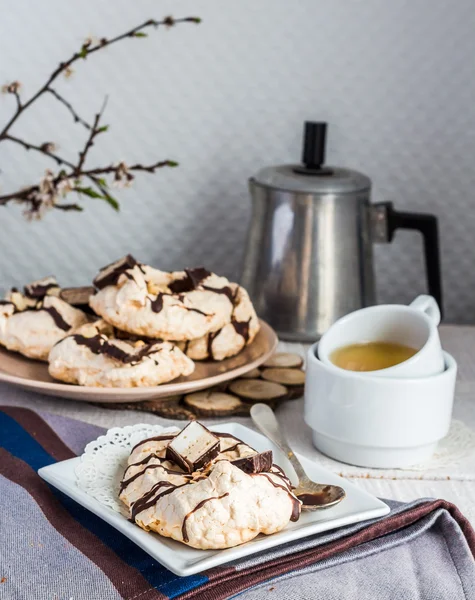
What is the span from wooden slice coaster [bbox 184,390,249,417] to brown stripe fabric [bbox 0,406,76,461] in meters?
0.16

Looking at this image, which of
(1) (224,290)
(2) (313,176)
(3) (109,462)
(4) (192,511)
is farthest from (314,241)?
(4) (192,511)

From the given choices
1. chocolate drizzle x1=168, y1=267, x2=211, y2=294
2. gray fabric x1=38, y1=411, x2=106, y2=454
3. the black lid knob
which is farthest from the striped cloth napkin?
the black lid knob

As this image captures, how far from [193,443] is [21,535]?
0.14m

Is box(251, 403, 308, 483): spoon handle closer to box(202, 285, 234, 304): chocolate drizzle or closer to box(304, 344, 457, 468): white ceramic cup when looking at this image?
box(304, 344, 457, 468): white ceramic cup

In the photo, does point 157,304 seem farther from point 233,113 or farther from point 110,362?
point 233,113

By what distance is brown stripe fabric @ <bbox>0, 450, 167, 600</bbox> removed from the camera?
1.79 ft

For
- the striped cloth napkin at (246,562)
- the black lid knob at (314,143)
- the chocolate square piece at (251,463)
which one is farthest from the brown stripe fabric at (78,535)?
the black lid knob at (314,143)

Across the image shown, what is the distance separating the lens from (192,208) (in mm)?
1368

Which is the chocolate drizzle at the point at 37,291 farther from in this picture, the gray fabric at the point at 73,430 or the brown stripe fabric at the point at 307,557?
the brown stripe fabric at the point at 307,557

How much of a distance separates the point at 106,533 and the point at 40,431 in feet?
0.73

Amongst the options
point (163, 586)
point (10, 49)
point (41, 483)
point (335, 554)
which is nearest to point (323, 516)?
point (335, 554)

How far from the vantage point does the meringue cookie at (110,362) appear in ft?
2.84

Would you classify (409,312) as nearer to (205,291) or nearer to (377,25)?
(205,291)

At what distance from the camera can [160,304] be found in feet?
3.00
